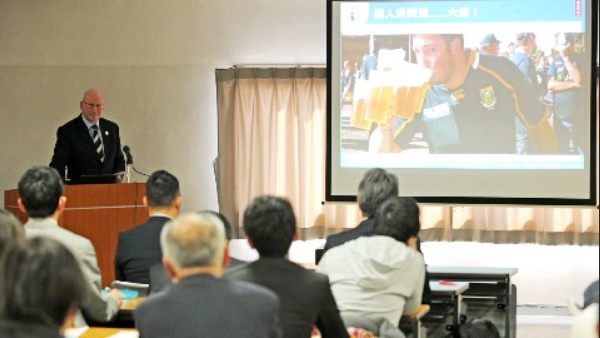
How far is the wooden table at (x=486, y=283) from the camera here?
649 centimetres

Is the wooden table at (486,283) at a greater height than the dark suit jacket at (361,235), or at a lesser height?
lesser

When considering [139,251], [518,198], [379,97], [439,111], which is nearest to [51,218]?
[139,251]

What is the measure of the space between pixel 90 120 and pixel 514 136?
10.6ft

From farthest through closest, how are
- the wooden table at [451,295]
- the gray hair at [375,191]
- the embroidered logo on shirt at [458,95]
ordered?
1. the embroidered logo on shirt at [458,95]
2. the wooden table at [451,295]
3. the gray hair at [375,191]

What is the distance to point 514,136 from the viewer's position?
301 inches

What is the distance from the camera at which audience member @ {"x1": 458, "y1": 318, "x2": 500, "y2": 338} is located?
19.6ft

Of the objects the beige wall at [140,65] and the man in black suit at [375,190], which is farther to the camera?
the beige wall at [140,65]

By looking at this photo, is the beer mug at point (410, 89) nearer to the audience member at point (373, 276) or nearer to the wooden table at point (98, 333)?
the audience member at point (373, 276)

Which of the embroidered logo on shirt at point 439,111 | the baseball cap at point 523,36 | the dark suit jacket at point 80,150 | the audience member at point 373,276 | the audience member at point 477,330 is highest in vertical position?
the baseball cap at point 523,36

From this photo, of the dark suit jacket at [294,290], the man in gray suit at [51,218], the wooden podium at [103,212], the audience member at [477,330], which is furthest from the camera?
the wooden podium at [103,212]

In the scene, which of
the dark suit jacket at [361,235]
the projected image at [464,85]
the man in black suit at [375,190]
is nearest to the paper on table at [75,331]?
the dark suit jacket at [361,235]

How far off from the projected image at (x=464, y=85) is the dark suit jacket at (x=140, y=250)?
299cm

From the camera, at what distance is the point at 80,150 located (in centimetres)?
816

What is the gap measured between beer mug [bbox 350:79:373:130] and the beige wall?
142 cm
